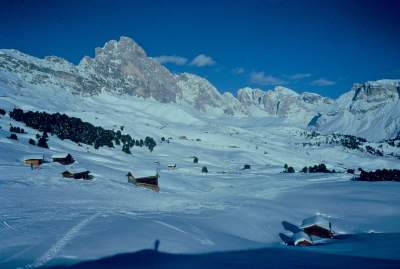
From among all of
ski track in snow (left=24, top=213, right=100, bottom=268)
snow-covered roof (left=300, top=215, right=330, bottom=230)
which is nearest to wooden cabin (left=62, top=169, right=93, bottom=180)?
ski track in snow (left=24, top=213, right=100, bottom=268)

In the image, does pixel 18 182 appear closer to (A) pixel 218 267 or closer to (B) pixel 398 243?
(A) pixel 218 267

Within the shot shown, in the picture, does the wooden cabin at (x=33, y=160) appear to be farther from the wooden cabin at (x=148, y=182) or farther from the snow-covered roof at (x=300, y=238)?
the snow-covered roof at (x=300, y=238)

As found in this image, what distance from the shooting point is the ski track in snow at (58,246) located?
2190 centimetres

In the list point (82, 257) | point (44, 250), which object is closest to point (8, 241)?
point (44, 250)

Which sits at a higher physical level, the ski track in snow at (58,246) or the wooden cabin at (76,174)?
the wooden cabin at (76,174)

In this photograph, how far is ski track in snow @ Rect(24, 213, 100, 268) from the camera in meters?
21.9

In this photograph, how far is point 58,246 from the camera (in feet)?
82.4

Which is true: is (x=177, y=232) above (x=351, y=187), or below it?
below

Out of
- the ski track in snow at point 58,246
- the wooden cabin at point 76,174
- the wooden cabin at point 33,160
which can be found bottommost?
the ski track in snow at point 58,246

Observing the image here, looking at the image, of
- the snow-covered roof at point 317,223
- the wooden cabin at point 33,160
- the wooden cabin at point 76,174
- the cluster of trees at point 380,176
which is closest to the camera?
the snow-covered roof at point 317,223

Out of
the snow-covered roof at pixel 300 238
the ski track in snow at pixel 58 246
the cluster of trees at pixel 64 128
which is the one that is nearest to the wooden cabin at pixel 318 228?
the snow-covered roof at pixel 300 238

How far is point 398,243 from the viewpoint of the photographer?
34.6 metres

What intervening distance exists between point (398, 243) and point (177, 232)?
730 inches

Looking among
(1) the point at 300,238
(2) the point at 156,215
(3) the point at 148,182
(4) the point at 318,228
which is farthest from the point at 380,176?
(2) the point at 156,215
